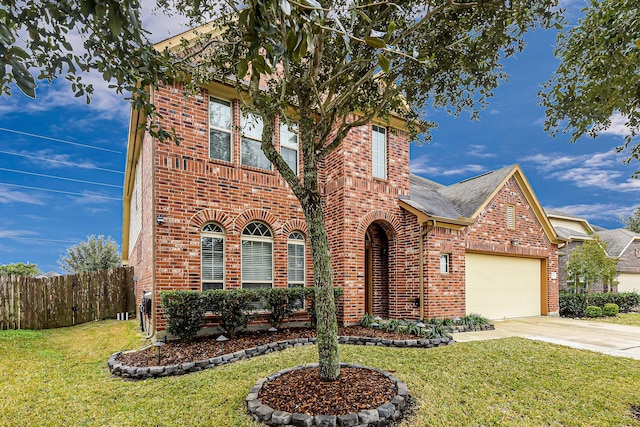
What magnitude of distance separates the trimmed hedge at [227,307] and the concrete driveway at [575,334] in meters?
4.16

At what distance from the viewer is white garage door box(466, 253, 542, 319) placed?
11117 mm

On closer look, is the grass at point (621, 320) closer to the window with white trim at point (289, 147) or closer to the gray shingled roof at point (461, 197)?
the gray shingled roof at point (461, 197)

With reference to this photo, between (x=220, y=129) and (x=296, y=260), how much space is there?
4019 mm

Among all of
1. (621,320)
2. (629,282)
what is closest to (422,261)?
(621,320)

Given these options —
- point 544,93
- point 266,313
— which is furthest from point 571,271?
point 266,313

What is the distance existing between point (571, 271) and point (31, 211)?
37180 millimetres

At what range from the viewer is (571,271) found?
1545 cm

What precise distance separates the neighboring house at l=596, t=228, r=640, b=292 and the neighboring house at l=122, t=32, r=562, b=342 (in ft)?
42.8

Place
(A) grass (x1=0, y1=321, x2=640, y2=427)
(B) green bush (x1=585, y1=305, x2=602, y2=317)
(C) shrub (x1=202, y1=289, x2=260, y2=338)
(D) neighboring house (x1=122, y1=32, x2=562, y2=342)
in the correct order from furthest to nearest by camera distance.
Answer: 1. (B) green bush (x1=585, y1=305, x2=602, y2=317)
2. (D) neighboring house (x1=122, y1=32, x2=562, y2=342)
3. (C) shrub (x1=202, y1=289, x2=260, y2=338)
4. (A) grass (x1=0, y1=321, x2=640, y2=427)

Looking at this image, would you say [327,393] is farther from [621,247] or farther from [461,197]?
[621,247]

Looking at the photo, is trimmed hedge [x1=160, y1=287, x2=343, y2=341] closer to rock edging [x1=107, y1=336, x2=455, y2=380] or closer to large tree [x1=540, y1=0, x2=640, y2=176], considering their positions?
rock edging [x1=107, y1=336, x2=455, y2=380]

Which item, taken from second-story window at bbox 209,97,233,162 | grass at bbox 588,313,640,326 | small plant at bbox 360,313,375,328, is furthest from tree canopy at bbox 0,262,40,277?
grass at bbox 588,313,640,326

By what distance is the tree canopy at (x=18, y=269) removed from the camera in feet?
70.3

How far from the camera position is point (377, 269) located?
422 inches
